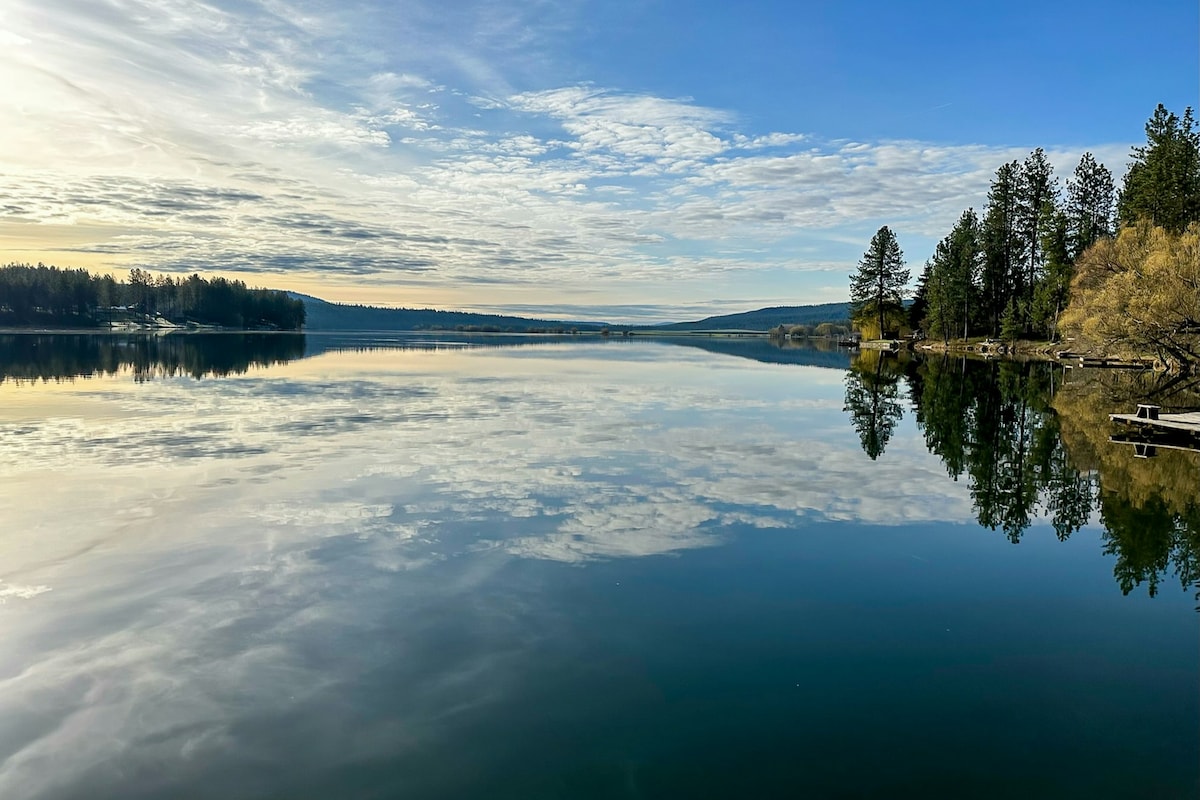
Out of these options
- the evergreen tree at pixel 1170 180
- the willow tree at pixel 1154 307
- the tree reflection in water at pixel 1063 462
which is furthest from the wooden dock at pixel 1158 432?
the evergreen tree at pixel 1170 180

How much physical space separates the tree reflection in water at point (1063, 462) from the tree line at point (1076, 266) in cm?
452

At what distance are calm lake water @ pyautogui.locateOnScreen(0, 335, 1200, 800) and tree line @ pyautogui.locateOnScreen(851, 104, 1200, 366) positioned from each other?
25.8m

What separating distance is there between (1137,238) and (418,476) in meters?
60.4

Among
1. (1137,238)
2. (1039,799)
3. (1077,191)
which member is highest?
(1077,191)

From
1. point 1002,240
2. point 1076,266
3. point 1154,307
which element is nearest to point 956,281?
point 1002,240

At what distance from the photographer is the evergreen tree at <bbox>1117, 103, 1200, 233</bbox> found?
67.9 metres

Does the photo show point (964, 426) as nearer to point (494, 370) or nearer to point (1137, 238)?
point (494, 370)

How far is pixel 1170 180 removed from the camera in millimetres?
68062

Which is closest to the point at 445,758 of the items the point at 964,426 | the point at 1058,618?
the point at 1058,618

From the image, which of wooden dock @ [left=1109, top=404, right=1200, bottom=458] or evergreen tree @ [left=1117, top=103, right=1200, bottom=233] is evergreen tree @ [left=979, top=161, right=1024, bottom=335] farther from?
wooden dock @ [left=1109, top=404, right=1200, bottom=458]

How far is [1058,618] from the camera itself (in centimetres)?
1002

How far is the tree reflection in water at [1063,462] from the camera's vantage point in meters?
13.8

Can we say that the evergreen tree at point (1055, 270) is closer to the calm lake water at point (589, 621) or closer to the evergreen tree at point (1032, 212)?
the evergreen tree at point (1032, 212)

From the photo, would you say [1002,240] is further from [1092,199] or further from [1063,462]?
[1063,462]
